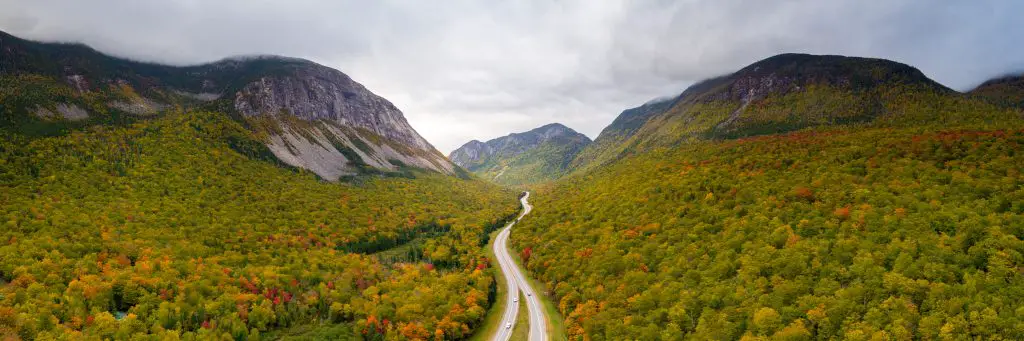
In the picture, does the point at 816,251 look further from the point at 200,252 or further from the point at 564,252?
the point at 200,252

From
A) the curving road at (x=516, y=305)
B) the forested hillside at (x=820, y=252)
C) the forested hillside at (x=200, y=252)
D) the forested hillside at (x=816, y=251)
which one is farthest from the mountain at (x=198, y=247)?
the forested hillside at (x=820, y=252)

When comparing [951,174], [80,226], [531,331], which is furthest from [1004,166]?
[80,226]

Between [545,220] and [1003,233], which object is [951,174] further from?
[545,220]

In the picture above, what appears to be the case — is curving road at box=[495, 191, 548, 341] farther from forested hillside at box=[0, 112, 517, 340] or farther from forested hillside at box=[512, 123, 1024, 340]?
forested hillside at box=[0, 112, 517, 340]

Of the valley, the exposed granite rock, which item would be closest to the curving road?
the valley

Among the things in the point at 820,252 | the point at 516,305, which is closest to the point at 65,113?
the point at 516,305

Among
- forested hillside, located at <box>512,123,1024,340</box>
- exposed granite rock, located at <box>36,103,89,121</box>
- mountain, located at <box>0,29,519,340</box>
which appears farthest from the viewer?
exposed granite rock, located at <box>36,103,89,121</box>
